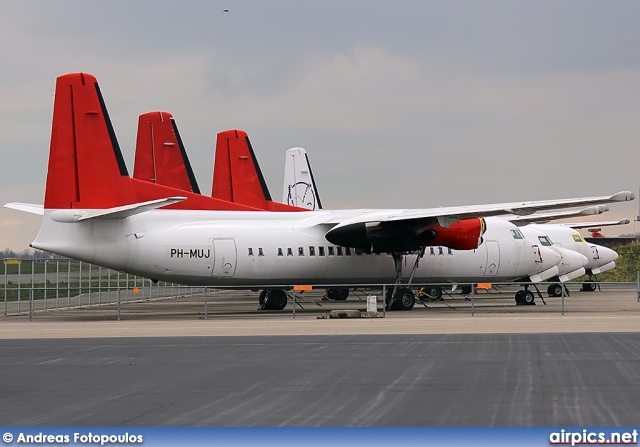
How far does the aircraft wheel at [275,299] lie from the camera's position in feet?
126

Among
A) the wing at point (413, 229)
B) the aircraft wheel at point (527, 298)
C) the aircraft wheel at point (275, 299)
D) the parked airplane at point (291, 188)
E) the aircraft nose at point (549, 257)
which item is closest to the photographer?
the wing at point (413, 229)

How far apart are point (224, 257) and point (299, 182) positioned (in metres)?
24.0

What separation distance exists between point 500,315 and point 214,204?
419 inches

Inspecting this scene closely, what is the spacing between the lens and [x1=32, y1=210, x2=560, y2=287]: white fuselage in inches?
Result: 1257

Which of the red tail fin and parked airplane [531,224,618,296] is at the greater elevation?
the red tail fin

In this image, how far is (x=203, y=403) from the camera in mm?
13445

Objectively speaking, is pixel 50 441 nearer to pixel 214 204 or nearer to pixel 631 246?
pixel 214 204

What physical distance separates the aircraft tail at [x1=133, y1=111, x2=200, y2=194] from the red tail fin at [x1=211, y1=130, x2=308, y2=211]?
14.4ft

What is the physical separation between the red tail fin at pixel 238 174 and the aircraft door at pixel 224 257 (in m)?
12.3

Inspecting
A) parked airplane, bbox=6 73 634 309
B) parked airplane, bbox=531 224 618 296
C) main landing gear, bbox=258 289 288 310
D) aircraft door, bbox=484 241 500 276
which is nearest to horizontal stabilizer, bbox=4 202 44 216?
parked airplane, bbox=6 73 634 309

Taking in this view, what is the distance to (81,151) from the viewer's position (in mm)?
31438

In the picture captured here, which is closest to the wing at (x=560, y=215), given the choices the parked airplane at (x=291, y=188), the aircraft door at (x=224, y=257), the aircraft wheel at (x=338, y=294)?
the parked airplane at (x=291, y=188)

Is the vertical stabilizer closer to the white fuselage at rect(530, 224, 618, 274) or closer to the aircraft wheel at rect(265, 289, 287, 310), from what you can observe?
the aircraft wheel at rect(265, 289, 287, 310)

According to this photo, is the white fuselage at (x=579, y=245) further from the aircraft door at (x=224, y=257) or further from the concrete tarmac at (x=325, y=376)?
the concrete tarmac at (x=325, y=376)
